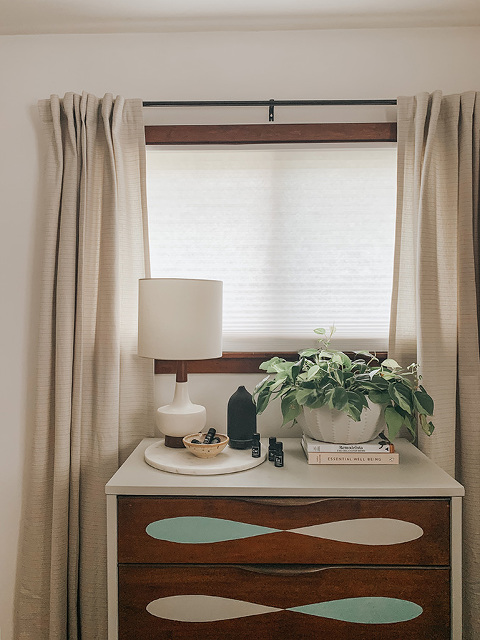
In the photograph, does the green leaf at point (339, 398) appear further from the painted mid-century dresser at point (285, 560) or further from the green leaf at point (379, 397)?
the painted mid-century dresser at point (285, 560)

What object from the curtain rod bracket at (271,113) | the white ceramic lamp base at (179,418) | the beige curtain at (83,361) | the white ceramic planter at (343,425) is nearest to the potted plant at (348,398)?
the white ceramic planter at (343,425)

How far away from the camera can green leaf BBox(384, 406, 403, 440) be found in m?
1.63

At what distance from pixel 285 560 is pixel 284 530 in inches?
3.6

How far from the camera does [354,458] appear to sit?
1.69m

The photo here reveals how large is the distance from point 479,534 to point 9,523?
1879mm

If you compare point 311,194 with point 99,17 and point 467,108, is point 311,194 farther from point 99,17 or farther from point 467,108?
point 99,17

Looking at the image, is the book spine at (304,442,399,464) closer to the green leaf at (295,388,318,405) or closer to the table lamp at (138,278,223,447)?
the green leaf at (295,388,318,405)

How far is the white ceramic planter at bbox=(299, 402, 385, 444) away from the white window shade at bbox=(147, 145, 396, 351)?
422 millimetres

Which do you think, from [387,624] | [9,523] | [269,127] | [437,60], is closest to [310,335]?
[269,127]

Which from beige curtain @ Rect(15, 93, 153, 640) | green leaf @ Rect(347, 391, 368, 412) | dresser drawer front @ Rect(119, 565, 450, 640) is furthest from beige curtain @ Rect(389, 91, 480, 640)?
beige curtain @ Rect(15, 93, 153, 640)

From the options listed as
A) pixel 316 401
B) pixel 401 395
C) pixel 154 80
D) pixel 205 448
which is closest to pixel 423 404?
pixel 401 395

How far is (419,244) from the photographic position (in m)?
1.91

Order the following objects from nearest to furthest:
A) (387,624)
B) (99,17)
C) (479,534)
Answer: (387,624) < (479,534) < (99,17)

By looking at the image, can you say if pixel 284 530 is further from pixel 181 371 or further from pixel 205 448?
pixel 181 371
